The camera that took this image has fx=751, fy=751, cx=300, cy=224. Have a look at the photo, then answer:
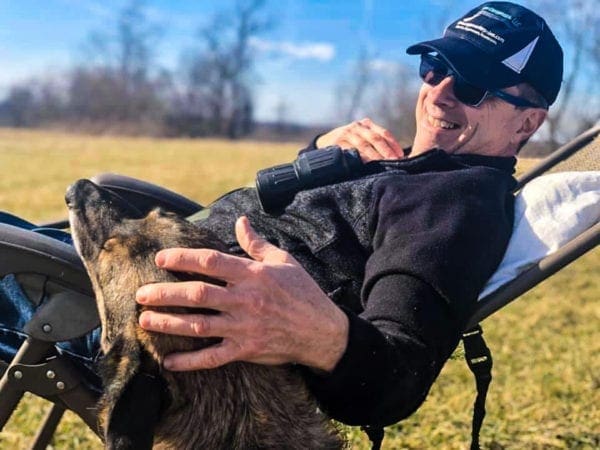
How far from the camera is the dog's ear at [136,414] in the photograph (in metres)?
1.75

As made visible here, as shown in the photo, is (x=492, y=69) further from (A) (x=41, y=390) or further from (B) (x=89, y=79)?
(B) (x=89, y=79)

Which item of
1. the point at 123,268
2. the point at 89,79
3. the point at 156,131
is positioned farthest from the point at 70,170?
the point at 89,79

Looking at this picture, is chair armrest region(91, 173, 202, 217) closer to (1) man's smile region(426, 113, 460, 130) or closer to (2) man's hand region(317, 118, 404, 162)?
(2) man's hand region(317, 118, 404, 162)

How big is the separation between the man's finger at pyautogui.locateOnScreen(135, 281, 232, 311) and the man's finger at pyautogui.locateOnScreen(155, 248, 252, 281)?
0.03 m

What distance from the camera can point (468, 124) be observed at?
2977 millimetres

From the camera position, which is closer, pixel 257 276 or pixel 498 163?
pixel 257 276

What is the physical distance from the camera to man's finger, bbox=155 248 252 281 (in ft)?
5.65

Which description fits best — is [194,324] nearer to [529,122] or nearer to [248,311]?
[248,311]

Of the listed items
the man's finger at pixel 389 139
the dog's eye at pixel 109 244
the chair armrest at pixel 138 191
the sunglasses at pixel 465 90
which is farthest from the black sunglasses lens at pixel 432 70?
the dog's eye at pixel 109 244

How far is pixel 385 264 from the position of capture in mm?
2184

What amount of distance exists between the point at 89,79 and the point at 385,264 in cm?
5768

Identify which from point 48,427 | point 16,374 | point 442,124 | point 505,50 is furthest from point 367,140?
point 48,427

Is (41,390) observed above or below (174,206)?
above

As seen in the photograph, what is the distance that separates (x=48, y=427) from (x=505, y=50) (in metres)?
2.43
